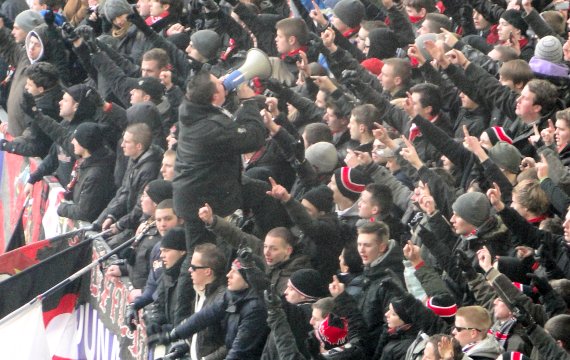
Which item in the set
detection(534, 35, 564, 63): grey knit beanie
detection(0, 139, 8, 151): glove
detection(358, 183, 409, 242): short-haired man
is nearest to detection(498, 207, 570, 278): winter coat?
detection(358, 183, 409, 242): short-haired man

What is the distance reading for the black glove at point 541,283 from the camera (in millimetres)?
10164

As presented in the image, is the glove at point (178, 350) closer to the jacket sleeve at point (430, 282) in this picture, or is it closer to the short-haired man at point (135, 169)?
the jacket sleeve at point (430, 282)

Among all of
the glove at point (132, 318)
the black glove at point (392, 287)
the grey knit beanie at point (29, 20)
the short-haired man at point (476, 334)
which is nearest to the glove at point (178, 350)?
the glove at point (132, 318)

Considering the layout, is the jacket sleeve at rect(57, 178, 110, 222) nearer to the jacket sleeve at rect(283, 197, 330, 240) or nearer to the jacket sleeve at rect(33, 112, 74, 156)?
the jacket sleeve at rect(33, 112, 74, 156)

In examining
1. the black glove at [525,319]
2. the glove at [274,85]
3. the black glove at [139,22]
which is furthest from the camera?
the black glove at [139,22]

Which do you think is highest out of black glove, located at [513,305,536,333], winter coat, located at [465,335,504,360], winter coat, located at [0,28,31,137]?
black glove, located at [513,305,536,333]

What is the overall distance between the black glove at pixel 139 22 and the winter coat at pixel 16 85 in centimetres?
135

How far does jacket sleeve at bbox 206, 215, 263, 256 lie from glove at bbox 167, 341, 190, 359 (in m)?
0.82

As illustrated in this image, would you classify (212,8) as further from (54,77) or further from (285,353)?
(285,353)

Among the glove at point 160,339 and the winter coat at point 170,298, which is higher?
the glove at point 160,339

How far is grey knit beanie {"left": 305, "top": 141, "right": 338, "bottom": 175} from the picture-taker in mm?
13164

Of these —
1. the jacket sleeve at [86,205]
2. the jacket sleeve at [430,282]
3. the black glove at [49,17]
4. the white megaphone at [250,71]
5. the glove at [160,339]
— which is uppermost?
the white megaphone at [250,71]

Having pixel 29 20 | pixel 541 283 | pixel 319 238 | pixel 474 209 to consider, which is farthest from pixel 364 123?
pixel 29 20

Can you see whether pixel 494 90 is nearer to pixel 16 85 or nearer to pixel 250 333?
pixel 250 333
